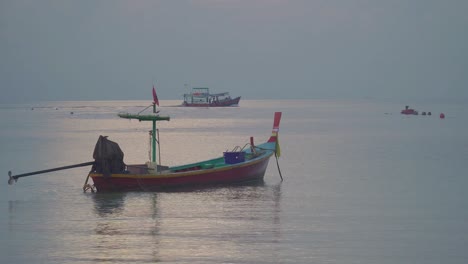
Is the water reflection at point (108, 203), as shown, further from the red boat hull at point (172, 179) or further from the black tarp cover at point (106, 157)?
the black tarp cover at point (106, 157)

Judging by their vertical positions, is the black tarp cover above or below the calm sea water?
above

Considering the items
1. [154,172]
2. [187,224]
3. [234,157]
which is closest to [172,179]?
[154,172]

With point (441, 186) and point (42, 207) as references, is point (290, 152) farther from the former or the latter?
point (42, 207)

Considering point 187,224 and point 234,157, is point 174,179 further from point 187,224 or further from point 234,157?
point 187,224

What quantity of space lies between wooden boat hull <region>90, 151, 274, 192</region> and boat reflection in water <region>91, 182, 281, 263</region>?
0.90 ft

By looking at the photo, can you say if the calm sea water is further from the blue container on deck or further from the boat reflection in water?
the blue container on deck

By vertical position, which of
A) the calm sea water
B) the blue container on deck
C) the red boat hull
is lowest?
the calm sea water

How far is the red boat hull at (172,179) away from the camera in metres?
22.1

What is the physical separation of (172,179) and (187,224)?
16.3 ft

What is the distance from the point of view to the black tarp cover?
70.2 ft

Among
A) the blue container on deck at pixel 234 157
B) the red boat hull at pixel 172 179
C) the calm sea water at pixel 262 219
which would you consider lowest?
the calm sea water at pixel 262 219

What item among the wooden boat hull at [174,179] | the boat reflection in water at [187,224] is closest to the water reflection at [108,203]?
the boat reflection in water at [187,224]

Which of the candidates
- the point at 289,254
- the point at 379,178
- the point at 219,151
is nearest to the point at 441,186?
the point at 379,178

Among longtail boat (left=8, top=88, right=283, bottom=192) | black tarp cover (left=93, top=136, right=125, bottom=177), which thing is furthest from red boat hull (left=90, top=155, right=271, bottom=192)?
black tarp cover (left=93, top=136, right=125, bottom=177)
